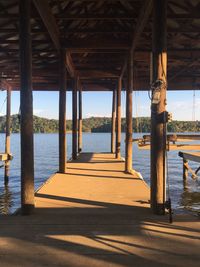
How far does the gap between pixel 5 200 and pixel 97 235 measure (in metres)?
13.1

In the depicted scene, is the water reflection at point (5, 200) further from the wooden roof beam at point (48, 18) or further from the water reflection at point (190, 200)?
the water reflection at point (190, 200)

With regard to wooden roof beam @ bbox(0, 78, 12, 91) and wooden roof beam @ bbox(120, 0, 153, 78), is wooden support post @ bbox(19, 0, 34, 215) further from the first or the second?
wooden roof beam @ bbox(0, 78, 12, 91)

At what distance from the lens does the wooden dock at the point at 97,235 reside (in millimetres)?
5750

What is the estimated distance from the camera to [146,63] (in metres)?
22.2

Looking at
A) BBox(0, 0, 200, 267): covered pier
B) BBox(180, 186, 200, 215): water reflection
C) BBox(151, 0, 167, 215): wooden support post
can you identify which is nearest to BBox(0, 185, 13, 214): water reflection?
BBox(0, 0, 200, 267): covered pier

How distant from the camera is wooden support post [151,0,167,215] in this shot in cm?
874

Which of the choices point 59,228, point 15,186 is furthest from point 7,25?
point 15,186

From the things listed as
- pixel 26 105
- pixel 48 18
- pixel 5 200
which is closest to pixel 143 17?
pixel 48 18

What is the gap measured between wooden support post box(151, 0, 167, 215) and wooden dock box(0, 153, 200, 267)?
22.5 inches

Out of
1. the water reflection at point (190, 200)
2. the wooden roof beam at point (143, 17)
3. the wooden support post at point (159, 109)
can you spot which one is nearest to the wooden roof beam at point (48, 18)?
the wooden roof beam at point (143, 17)

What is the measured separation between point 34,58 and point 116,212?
44.2 ft

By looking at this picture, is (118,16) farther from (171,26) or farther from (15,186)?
(15,186)

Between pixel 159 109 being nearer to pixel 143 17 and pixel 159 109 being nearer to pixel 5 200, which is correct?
pixel 143 17

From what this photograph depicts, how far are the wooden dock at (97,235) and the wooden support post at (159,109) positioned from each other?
1.87ft
